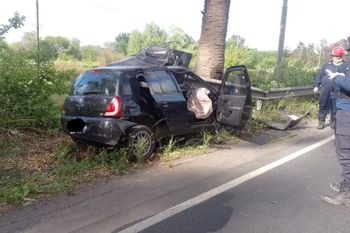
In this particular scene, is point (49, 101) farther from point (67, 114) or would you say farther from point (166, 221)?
point (166, 221)

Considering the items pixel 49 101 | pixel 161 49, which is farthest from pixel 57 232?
pixel 161 49


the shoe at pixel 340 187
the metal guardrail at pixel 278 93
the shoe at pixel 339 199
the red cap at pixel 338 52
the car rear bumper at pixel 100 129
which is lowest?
the shoe at pixel 339 199

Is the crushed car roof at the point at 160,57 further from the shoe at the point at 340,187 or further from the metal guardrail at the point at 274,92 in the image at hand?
the shoe at the point at 340,187

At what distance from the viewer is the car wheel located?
253 inches

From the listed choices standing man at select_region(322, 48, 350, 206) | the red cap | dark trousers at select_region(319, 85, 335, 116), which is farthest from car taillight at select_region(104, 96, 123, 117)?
dark trousers at select_region(319, 85, 335, 116)

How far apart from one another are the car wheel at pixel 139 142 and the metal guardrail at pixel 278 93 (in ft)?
14.3

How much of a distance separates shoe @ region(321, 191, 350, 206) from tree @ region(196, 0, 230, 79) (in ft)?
19.1

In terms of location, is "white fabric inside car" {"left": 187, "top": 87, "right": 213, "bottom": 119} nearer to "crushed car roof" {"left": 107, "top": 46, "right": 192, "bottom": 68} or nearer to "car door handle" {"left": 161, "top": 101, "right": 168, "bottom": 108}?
"car door handle" {"left": 161, "top": 101, "right": 168, "bottom": 108}

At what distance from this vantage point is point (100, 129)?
628 centimetres

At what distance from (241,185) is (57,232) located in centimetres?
243

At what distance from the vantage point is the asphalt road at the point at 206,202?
166 inches

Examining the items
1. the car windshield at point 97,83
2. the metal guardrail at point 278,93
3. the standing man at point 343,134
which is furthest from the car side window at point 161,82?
the metal guardrail at point 278,93

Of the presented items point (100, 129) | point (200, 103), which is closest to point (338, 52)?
point (200, 103)

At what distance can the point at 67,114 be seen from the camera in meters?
6.85
